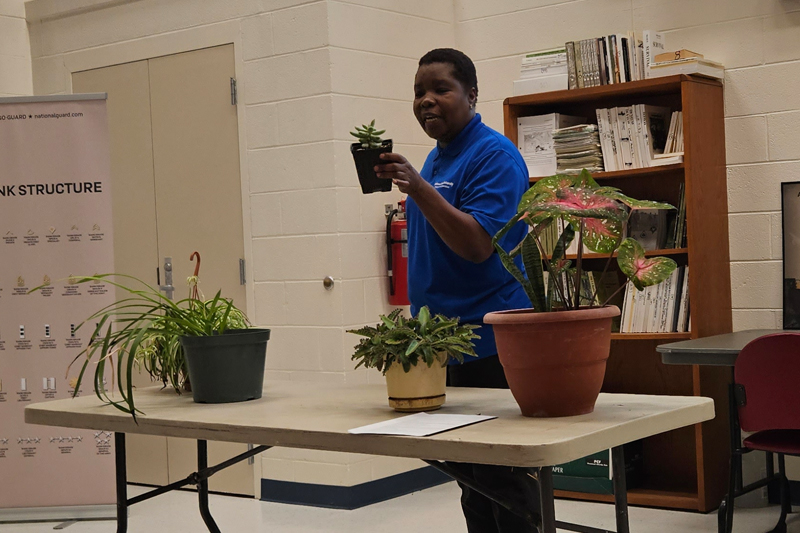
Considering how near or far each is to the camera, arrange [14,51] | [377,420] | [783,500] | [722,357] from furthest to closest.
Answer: [14,51], [783,500], [722,357], [377,420]

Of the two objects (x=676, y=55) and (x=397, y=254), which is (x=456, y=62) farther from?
(x=397, y=254)

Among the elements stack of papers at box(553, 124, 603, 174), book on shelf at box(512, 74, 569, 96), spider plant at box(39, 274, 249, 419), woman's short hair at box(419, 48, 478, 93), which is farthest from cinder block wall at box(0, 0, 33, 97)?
woman's short hair at box(419, 48, 478, 93)

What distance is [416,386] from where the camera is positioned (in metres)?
1.94

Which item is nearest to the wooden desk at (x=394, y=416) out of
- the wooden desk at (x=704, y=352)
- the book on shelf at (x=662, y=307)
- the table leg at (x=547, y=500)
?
the table leg at (x=547, y=500)

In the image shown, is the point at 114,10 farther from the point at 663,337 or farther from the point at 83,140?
the point at 663,337

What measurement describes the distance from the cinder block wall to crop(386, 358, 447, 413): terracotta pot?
14.6ft

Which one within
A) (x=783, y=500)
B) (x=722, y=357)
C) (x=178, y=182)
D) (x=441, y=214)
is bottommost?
(x=783, y=500)

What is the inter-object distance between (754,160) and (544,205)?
2.79m

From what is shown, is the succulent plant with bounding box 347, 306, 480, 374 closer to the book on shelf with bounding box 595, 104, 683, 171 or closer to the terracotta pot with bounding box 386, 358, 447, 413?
the terracotta pot with bounding box 386, 358, 447, 413

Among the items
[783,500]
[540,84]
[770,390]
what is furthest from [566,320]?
[540,84]

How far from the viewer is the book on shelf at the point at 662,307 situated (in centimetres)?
418

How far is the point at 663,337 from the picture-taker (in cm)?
418

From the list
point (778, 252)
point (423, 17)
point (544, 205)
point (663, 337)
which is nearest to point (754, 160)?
point (778, 252)

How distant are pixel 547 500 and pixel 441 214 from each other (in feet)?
2.34
